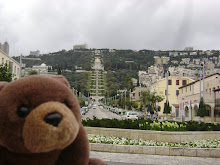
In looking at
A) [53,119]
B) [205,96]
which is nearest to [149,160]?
[53,119]

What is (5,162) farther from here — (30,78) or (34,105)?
(30,78)

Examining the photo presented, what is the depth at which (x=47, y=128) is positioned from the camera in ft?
7.29

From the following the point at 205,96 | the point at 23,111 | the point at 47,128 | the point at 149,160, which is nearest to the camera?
the point at 47,128

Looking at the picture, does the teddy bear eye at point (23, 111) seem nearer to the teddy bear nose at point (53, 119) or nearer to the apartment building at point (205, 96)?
the teddy bear nose at point (53, 119)

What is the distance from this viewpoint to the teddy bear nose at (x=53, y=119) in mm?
2266

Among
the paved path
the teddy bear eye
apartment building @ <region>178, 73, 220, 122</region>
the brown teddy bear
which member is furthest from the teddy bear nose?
apartment building @ <region>178, 73, 220, 122</region>

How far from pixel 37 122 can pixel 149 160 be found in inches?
281

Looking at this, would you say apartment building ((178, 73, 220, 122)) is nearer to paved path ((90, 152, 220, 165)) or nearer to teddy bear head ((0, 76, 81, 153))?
paved path ((90, 152, 220, 165))

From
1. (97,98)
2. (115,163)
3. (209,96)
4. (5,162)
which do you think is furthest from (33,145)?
A: (97,98)

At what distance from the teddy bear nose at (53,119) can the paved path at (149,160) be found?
5.98 meters

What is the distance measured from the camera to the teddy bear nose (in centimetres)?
227

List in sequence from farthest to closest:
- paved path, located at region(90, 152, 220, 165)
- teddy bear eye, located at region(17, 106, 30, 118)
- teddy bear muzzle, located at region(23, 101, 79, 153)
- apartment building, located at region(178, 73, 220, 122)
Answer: apartment building, located at region(178, 73, 220, 122) < paved path, located at region(90, 152, 220, 165) < teddy bear eye, located at region(17, 106, 30, 118) < teddy bear muzzle, located at region(23, 101, 79, 153)

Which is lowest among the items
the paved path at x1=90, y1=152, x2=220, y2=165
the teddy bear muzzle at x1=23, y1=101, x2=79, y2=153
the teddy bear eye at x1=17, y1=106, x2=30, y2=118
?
the paved path at x1=90, y1=152, x2=220, y2=165

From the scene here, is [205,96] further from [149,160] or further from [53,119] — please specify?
[53,119]
